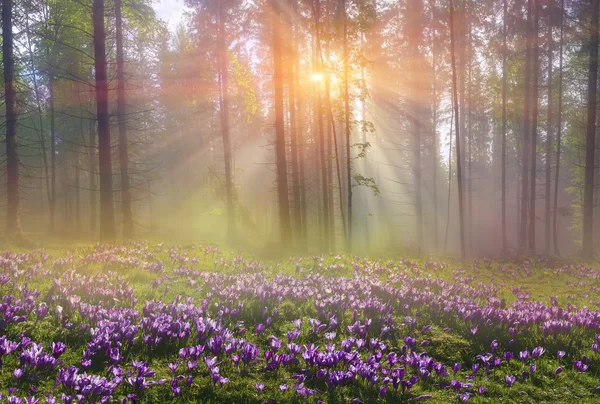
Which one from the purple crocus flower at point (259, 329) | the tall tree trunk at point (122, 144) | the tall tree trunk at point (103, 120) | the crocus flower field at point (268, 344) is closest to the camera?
the crocus flower field at point (268, 344)

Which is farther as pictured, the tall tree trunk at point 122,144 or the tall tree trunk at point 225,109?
the tall tree trunk at point 225,109

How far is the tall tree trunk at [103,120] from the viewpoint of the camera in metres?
15.2

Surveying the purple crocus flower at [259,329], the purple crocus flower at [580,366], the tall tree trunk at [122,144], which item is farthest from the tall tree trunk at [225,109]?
the purple crocus flower at [580,366]

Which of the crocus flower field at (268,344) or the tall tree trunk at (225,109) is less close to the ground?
the tall tree trunk at (225,109)

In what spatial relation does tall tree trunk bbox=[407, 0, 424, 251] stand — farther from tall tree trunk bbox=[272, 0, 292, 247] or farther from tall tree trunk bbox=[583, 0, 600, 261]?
tall tree trunk bbox=[272, 0, 292, 247]

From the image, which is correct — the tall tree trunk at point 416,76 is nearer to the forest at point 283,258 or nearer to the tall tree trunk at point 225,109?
the forest at point 283,258

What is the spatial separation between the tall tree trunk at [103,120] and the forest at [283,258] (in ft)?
0.26

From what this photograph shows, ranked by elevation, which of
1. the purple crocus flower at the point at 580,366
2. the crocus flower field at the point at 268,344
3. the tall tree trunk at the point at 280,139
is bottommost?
the purple crocus flower at the point at 580,366

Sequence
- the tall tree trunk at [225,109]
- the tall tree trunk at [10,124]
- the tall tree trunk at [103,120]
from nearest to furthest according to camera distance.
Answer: the tall tree trunk at [103,120], the tall tree trunk at [10,124], the tall tree trunk at [225,109]

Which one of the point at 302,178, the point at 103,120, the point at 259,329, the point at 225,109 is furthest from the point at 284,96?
the point at 259,329

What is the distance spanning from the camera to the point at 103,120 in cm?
1558

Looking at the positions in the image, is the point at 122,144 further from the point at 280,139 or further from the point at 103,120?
the point at 280,139

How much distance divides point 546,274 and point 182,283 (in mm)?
14142

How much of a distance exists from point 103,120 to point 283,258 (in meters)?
8.40
